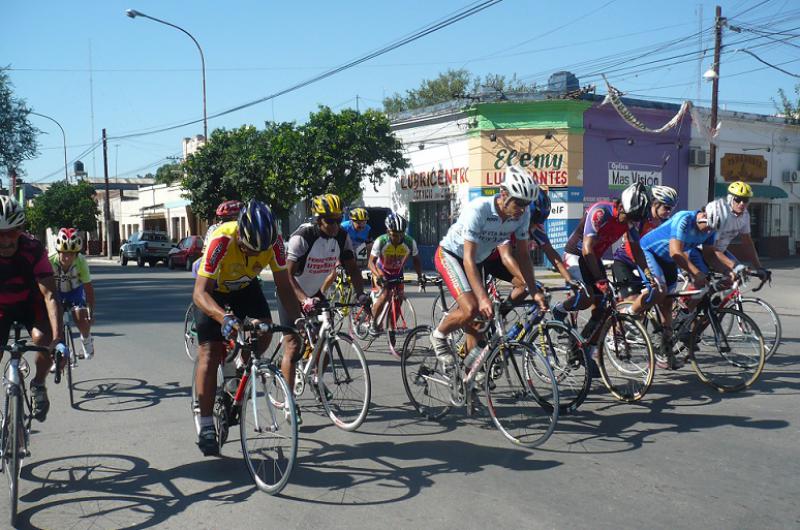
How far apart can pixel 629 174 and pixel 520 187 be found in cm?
2308

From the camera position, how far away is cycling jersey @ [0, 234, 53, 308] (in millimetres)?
4859

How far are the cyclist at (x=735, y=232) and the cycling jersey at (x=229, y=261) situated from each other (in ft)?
16.4

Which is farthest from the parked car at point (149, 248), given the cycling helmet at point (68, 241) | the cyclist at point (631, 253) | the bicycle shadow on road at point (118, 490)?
the bicycle shadow on road at point (118, 490)

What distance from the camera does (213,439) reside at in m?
4.75

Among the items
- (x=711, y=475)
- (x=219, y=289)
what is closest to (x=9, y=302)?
(x=219, y=289)

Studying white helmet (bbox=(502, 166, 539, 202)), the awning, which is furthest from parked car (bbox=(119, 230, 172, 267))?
white helmet (bbox=(502, 166, 539, 202))

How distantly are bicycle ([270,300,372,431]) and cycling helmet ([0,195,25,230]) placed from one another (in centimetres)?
208

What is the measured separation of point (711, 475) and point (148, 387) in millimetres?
5573

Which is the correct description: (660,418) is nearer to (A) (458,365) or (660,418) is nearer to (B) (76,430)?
(A) (458,365)

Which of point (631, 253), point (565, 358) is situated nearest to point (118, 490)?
point (565, 358)

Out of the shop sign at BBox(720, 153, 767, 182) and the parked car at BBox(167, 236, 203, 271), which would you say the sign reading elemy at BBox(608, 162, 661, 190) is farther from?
the parked car at BBox(167, 236, 203, 271)

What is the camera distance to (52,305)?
471 cm

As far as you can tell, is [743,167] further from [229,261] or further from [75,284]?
[229,261]

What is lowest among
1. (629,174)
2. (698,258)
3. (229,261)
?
(698,258)
